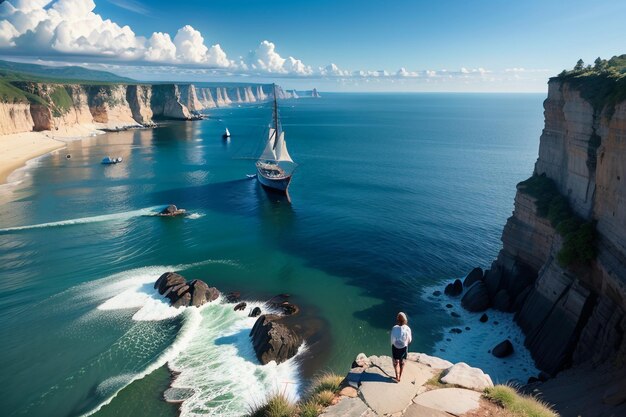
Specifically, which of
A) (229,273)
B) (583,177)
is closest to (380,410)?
(583,177)

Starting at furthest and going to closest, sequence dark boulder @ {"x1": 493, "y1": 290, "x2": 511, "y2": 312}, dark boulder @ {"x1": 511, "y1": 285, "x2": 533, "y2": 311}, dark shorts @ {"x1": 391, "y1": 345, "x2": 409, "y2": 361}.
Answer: dark boulder @ {"x1": 493, "y1": 290, "x2": 511, "y2": 312} < dark boulder @ {"x1": 511, "y1": 285, "x2": 533, "y2": 311} < dark shorts @ {"x1": 391, "y1": 345, "x2": 409, "y2": 361}

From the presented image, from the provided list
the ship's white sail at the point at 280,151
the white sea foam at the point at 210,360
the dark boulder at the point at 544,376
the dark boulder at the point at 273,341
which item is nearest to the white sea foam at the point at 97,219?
the white sea foam at the point at 210,360

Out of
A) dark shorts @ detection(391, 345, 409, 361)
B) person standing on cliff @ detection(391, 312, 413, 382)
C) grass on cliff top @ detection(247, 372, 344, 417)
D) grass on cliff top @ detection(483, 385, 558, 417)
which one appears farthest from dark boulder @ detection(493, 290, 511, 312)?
grass on cliff top @ detection(247, 372, 344, 417)

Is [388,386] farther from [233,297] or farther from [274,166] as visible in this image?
[274,166]

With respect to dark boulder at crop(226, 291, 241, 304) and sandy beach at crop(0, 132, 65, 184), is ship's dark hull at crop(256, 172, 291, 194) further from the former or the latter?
sandy beach at crop(0, 132, 65, 184)

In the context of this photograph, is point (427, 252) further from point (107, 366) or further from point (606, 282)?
point (107, 366)
